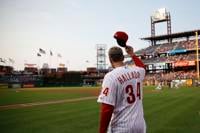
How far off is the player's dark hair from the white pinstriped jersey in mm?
112

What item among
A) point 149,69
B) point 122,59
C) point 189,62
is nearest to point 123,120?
point 122,59

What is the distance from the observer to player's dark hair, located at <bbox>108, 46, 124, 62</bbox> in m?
3.68

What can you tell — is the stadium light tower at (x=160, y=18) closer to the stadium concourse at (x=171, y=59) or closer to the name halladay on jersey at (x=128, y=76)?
the stadium concourse at (x=171, y=59)

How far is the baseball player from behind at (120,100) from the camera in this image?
3.54 metres

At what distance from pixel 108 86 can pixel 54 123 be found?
8.58m

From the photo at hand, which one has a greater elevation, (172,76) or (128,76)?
(172,76)

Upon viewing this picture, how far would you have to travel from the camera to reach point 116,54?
368 centimetres

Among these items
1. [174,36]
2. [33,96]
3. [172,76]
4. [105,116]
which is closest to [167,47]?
[174,36]

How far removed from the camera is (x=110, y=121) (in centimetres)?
365

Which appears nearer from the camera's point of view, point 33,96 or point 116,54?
point 116,54

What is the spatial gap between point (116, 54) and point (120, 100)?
521mm

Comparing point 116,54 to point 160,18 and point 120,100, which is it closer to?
point 120,100

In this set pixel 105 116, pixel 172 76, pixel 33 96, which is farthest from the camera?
pixel 172 76

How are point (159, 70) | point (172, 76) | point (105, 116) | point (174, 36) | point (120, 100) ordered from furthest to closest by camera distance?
point (174, 36) → point (159, 70) → point (172, 76) → point (120, 100) → point (105, 116)
